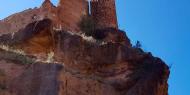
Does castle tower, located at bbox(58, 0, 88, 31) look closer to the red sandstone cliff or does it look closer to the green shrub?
the green shrub

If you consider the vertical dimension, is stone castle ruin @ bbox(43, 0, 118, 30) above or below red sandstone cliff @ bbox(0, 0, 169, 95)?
above

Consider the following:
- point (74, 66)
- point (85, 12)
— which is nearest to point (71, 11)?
point (85, 12)

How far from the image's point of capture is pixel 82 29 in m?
45.8

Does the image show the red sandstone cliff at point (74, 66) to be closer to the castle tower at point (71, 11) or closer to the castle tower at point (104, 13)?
the castle tower at point (71, 11)

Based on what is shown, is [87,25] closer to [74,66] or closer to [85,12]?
[85,12]

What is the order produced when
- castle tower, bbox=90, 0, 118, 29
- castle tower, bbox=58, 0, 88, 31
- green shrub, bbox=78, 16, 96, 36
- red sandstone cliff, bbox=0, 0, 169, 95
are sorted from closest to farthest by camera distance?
red sandstone cliff, bbox=0, 0, 169, 95
green shrub, bbox=78, 16, 96, 36
castle tower, bbox=58, 0, 88, 31
castle tower, bbox=90, 0, 118, 29

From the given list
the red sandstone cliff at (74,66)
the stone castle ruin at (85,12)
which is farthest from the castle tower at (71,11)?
the red sandstone cliff at (74,66)

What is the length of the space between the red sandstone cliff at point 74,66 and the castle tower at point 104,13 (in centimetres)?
466

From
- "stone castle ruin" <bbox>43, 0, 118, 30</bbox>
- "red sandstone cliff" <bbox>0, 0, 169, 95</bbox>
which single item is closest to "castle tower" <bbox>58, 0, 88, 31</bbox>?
"stone castle ruin" <bbox>43, 0, 118, 30</bbox>

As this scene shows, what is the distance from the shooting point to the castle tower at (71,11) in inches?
1837

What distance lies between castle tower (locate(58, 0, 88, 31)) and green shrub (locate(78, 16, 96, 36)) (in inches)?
17.5

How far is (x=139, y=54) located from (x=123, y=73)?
2.44 meters

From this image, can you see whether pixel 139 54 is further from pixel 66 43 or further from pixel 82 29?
pixel 82 29

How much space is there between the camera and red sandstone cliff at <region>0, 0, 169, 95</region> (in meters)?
28.7
